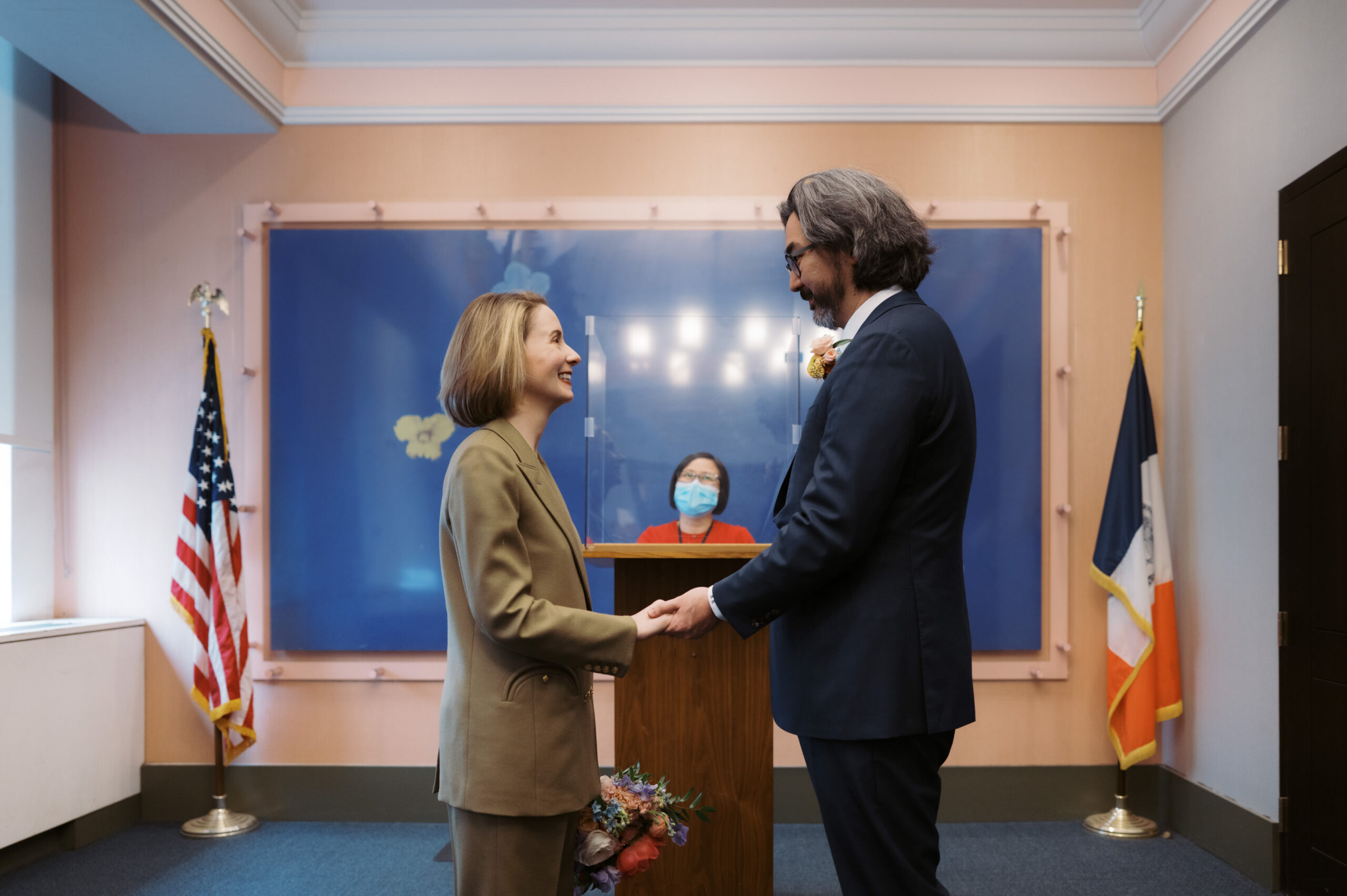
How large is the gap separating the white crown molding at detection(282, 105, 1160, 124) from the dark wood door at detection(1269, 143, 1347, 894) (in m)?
1.17

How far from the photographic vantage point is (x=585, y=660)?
5.35 ft

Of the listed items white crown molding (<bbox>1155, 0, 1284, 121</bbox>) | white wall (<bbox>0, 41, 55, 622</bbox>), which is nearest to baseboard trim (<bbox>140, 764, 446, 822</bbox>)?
white wall (<bbox>0, 41, 55, 622</bbox>)

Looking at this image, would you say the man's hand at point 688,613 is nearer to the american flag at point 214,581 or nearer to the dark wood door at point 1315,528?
the dark wood door at point 1315,528

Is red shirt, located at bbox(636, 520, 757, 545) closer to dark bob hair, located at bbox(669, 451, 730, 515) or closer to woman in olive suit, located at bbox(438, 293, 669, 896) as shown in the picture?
dark bob hair, located at bbox(669, 451, 730, 515)

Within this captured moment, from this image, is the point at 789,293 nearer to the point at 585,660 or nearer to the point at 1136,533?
the point at 1136,533

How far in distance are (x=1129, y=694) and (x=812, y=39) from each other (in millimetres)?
3032

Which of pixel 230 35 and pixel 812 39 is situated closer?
pixel 230 35

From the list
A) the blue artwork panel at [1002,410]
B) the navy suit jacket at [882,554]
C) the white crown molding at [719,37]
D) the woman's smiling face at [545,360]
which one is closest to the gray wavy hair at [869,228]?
the navy suit jacket at [882,554]

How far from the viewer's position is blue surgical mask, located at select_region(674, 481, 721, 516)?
352cm

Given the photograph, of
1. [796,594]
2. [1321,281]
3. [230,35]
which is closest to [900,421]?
[796,594]

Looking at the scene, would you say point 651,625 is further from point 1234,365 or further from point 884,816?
point 1234,365

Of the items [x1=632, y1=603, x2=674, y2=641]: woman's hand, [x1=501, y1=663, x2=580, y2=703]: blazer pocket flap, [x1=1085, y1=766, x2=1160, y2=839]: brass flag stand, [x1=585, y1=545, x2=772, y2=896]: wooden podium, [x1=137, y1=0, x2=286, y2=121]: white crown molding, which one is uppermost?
[x1=137, y1=0, x2=286, y2=121]: white crown molding

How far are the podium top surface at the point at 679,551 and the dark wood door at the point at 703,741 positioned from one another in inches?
5.8

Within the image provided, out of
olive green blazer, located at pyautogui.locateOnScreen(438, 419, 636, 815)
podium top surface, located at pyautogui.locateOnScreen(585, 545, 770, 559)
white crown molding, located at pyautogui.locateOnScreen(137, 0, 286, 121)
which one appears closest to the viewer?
olive green blazer, located at pyautogui.locateOnScreen(438, 419, 636, 815)
